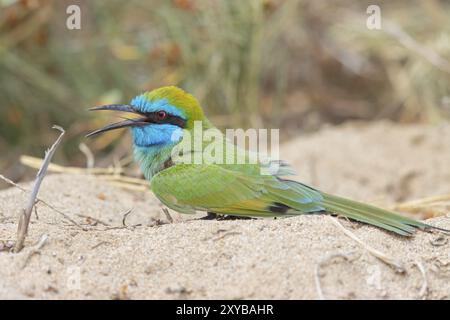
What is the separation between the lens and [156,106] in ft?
12.4

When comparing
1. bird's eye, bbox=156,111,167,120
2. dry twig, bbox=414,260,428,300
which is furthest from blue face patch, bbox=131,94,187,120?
dry twig, bbox=414,260,428,300

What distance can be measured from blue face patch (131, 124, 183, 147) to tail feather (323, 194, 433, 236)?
827mm

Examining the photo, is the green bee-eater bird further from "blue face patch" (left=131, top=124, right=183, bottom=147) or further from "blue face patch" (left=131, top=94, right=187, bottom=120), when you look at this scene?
"blue face patch" (left=131, top=94, right=187, bottom=120)

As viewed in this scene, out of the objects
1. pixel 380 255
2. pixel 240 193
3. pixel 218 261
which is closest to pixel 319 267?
pixel 380 255

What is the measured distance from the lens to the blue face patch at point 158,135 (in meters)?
3.76

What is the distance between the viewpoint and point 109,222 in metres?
3.64

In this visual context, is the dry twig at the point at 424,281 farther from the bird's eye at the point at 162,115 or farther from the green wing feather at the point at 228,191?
the bird's eye at the point at 162,115

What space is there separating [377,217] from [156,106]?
120 centimetres

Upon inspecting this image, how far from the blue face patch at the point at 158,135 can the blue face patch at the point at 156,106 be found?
7 centimetres

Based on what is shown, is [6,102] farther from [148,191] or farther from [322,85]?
[322,85]

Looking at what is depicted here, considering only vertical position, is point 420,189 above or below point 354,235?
above

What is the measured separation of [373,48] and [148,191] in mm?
3781

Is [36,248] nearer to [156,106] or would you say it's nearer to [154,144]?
[154,144]
